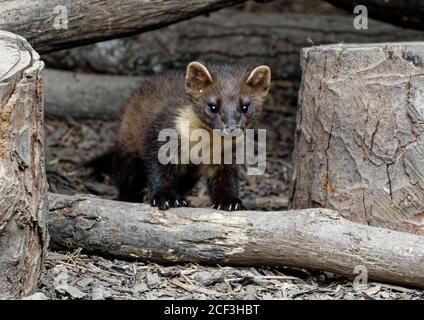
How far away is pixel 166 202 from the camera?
5.71 m

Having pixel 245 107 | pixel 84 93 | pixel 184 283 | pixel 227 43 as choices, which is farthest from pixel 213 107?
pixel 84 93

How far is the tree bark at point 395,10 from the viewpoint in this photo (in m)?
7.29

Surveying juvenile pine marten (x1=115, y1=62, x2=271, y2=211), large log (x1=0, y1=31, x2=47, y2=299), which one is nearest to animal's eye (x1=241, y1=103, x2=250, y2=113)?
juvenile pine marten (x1=115, y1=62, x2=271, y2=211)

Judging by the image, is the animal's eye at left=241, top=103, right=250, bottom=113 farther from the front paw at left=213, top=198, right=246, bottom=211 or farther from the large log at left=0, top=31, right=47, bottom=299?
the large log at left=0, top=31, right=47, bottom=299

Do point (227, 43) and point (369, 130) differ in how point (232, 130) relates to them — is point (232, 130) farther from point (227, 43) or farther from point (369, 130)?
point (227, 43)

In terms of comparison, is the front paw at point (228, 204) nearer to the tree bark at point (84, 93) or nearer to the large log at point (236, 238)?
the large log at point (236, 238)

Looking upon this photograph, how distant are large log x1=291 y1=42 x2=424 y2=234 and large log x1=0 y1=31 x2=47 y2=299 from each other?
2.16 metres

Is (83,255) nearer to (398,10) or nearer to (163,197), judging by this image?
(163,197)

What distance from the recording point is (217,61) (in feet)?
29.0

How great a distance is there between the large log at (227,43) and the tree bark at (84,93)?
21 centimetres

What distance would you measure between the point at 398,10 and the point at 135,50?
310cm

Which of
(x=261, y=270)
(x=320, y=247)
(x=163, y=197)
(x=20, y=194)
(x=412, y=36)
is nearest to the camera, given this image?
(x=20, y=194)

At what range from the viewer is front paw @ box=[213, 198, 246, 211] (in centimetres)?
601

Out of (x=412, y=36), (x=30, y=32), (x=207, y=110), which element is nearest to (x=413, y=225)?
(x=207, y=110)
